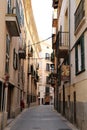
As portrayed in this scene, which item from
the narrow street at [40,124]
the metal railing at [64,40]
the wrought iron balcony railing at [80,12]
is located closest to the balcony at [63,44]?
the metal railing at [64,40]

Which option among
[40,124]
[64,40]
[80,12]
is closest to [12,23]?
[80,12]

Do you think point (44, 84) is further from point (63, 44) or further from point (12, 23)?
point (12, 23)

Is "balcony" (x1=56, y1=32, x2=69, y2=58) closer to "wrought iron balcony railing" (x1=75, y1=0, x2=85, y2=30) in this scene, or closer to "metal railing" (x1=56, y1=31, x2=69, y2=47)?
"metal railing" (x1=56, y1=31, x2=69, y2=47)

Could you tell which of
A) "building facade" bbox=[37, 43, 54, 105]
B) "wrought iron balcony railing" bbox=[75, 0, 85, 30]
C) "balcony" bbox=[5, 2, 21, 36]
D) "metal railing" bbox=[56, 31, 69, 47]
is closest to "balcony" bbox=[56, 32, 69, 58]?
"metal railing" bbox=[56, 31, 69, 47]

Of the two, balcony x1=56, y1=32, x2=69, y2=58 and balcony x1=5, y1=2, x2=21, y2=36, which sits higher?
balcony x1=5, y1=2, x2=21, y2=36

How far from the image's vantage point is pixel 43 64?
8950 centimetres

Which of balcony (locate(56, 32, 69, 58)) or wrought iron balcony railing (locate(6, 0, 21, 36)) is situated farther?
balcony (locate(56, 32, 69, 58))

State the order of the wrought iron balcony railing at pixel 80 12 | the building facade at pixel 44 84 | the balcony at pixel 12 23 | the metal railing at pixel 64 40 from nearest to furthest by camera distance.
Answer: the wrought iron balcony railing at pixel 80 12, the balcony at pixel 12 23, the metal railing at pixel 64 40, the building facade at pixel 44 84

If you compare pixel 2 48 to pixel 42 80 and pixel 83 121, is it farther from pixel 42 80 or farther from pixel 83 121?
pixel 42 80

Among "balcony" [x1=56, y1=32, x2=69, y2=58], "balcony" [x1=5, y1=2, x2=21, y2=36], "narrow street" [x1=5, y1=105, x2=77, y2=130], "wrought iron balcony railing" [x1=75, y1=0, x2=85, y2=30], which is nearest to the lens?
"wrought iron balcony railing" [x1=75, y1=0, x2=85, y2=30]

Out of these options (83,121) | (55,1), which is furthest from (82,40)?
(55,1)

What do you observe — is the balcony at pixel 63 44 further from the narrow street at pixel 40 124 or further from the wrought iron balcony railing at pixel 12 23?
the narrow street at pixel 40 124

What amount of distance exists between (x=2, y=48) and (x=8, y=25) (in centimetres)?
246

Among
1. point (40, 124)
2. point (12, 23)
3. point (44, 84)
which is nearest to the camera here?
point (12, 23)
